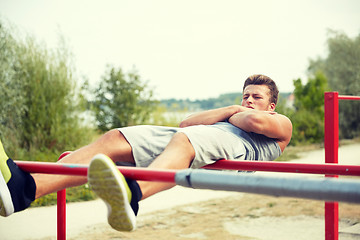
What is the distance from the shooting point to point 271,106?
223 centimetres

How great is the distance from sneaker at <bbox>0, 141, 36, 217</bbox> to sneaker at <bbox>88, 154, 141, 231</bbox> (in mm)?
272

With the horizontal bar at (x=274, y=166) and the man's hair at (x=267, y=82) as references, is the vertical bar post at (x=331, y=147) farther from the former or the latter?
the horizontal bar at (x=274, y=166)

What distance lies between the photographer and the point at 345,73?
12789 mm

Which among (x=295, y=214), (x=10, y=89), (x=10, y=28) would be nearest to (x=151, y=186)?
(x=295, y=214)

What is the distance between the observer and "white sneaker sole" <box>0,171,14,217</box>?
1.26 m

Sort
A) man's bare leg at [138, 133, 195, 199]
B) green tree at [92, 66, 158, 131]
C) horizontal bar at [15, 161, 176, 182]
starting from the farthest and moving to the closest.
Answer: green tree at [92, 66, 158, 131] → man's bare leg at [138, 133, 195, 199] → horizontal bar at [15, 161, 176, 182]

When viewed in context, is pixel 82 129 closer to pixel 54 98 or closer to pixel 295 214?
pixel 54 98

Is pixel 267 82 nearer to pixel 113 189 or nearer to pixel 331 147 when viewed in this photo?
pixel 331 147

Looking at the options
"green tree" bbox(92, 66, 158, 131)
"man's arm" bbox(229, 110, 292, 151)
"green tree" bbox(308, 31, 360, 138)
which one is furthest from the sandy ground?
"green tree" bbox(308, 31, 360, 138)

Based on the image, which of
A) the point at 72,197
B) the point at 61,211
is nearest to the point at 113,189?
the point at 61,211

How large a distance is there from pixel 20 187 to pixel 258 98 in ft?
4.14

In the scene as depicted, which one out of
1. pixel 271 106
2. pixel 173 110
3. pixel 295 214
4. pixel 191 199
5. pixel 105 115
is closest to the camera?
pixel 271 106

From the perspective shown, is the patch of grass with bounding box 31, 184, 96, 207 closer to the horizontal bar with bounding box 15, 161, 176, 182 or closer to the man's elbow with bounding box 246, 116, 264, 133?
the man's elbow with bounding box 246, 116, 264, 133

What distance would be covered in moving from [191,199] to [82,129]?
2953 mm
